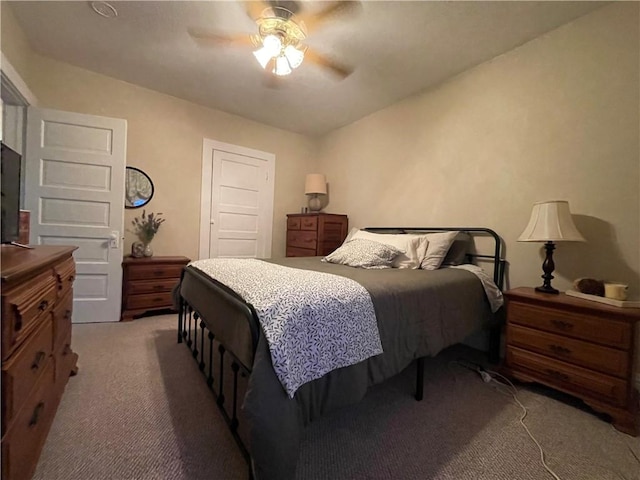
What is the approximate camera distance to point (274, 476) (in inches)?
38.4

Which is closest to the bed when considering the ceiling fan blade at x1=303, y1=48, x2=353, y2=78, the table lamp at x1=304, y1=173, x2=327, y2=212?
the ceiling fan blade at x1=303, y1=48, x2=353, y2=78

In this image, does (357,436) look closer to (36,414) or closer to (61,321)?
(36,414)

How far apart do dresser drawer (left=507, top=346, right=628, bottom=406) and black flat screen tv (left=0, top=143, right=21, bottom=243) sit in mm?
3052

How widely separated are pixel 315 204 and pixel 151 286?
2502 millimetres

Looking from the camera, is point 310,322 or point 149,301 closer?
point 310,322

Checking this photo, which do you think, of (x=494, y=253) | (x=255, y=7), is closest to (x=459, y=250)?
(x=494, y=253)

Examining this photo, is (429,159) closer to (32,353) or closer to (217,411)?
(217,411)

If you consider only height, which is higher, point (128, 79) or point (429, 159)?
point (128, 79)

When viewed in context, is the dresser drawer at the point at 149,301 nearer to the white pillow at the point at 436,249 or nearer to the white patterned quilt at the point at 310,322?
the white patterned quilt at the point at 310,322

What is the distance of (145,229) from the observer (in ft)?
10.8

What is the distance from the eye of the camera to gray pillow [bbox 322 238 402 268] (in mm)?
2342

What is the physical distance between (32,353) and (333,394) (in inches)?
47.6

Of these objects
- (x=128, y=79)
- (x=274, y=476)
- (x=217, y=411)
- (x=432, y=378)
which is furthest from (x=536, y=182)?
(x=128, y=79)

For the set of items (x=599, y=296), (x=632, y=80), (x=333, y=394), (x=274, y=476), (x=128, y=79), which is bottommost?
(x=274, y=476)
